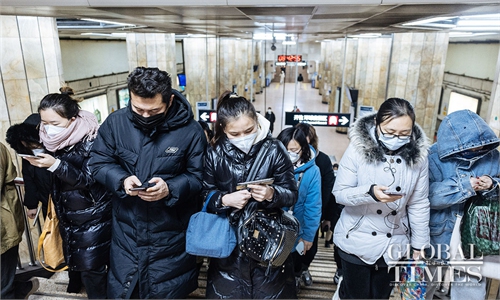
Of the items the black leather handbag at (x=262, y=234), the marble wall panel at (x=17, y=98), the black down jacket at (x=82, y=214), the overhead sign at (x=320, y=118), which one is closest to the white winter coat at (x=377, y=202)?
the black leather handbag at (x=262, y=234)

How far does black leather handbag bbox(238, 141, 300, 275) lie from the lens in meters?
2.08

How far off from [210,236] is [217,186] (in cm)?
30

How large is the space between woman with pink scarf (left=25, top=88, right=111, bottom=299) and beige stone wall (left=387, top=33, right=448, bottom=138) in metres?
11.4

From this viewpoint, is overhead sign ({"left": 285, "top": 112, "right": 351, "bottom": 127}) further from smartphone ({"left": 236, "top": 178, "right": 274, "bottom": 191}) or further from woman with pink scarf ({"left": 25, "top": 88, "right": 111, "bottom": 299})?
smartphone ({"left": 236, "top": 178, "right": 274, "bottom": 191})

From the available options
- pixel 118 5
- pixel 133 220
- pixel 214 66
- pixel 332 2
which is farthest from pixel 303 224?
pixel 214 66

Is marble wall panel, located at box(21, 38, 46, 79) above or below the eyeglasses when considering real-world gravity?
above

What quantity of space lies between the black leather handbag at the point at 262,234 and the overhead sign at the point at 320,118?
331 inches

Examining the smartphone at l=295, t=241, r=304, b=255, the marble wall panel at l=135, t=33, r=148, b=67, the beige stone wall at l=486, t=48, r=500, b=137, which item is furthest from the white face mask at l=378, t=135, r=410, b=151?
the marble wall panel at l=135, t=33, r=148, b=67

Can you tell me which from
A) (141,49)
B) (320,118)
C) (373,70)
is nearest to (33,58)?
(141,49)

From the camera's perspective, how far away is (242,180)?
6.94 feet

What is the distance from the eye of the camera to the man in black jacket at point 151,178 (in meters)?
2.08

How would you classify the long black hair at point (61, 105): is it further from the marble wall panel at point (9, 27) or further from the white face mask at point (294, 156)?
the marble wall panel at point (9, 27)

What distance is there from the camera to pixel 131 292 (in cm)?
221

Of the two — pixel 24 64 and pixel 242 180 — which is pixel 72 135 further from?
pixel 24 64
